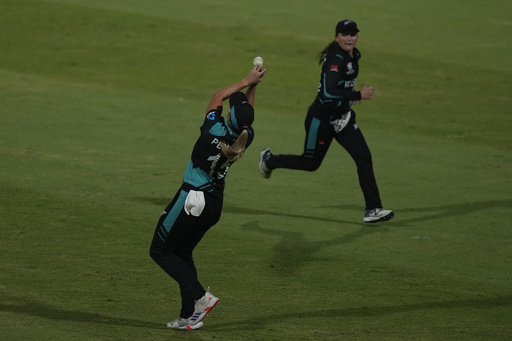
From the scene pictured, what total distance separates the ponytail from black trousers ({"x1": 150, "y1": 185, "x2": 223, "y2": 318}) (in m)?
0.45

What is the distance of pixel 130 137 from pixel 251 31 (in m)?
9.33

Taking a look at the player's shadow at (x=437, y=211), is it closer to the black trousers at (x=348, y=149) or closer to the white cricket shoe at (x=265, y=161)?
the black trousers at (x=348, y=149)

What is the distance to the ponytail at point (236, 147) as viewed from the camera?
773 cm

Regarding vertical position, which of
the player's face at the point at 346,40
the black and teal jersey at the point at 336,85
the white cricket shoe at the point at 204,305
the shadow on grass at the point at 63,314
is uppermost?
the player's face at the point at 346,40

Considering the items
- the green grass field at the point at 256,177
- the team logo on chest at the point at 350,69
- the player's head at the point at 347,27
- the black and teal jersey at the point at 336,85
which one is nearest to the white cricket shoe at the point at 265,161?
the green grass field at the point at 256,177

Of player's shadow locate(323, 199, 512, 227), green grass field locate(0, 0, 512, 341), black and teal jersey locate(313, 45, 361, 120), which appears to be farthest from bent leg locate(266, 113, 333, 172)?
player's shadow locate(323, 199, 512, 227)

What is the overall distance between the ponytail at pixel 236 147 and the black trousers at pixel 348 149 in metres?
3.89

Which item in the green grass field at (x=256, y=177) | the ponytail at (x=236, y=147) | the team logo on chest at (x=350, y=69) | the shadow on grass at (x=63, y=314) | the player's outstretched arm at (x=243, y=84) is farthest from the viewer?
the team logo on chest at (x=350, y=69)

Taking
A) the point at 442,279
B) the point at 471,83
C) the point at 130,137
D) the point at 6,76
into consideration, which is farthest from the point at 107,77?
the point at 442,279

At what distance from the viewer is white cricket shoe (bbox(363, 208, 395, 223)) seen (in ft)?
37.1

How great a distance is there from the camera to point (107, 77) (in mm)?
20406

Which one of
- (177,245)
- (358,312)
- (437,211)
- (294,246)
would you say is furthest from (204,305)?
(437,211)

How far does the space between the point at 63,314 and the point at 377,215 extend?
4.42 meters

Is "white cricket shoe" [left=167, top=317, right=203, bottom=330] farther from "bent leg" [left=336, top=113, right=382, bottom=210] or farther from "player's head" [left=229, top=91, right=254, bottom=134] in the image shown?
"bent leg" [left=336, top=113, right=382, bottom=210]
